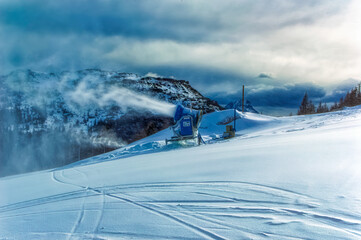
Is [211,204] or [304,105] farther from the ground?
[304,105]

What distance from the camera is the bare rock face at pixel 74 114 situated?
39.7 metres

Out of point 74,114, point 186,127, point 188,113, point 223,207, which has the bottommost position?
point 223,207

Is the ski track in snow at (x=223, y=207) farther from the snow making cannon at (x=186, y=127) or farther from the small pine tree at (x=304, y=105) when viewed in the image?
the small pine tree at (x=304, y=105)

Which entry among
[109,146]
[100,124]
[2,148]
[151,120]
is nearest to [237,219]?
[109,146]

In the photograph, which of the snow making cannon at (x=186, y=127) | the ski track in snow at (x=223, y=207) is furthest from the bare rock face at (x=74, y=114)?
the ski track in snow at (x=223, y=207)

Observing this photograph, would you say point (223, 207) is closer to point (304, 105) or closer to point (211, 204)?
point (211, 204)

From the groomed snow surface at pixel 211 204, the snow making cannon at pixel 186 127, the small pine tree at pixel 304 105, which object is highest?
the small pine tree at pixel 304 105

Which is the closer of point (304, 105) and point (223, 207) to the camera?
point (223, 207)

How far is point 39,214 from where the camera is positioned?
351cm

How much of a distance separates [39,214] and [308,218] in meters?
3.52

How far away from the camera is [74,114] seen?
60.3 meters

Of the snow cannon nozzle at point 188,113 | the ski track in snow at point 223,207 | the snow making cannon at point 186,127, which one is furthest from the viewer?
the snow cannon nozzle at point 188,113

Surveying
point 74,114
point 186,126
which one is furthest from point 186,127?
point 74,114

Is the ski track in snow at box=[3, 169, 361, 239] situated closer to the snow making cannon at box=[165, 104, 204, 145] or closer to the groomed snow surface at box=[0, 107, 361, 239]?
the groomed snow surface at box=[0, 107, 361, 239]
